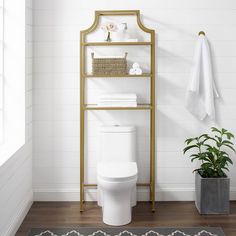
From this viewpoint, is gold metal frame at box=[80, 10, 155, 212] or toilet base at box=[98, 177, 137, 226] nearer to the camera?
toilet base at box=[98, 177, 137, 226]

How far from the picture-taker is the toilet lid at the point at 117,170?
12.3 feet

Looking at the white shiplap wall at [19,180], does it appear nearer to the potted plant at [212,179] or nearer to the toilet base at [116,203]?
the toilet base at [116,203]

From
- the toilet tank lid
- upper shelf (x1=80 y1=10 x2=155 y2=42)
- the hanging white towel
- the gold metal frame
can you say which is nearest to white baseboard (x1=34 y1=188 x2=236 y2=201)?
the gold metal frame

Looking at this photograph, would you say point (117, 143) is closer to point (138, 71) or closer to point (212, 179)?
point (138, 71)

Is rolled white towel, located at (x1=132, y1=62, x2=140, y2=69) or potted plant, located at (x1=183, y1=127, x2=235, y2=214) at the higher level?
rolled white towel, located at (x1=132, y1=62, x2=140, y2=69)

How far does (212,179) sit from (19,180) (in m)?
1.70

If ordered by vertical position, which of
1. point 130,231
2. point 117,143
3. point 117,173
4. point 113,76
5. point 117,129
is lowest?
point 130,231

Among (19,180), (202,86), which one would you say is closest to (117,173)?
(19,180)

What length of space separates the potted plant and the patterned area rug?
1.20ft

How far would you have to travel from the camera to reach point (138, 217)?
4090 millimetres

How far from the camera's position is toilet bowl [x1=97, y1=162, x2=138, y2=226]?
3.76 meters

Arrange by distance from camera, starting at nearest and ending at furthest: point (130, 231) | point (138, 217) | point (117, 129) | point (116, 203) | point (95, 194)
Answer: point (130, 231) < point (116, 203) < point (138, 217) < point (117, 129) < point (95, 194)

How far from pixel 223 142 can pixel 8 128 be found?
1948 millimetres

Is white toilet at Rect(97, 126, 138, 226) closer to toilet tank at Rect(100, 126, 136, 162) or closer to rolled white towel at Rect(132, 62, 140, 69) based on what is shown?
toilet tank at Rect(100, 126, 136, 162)
